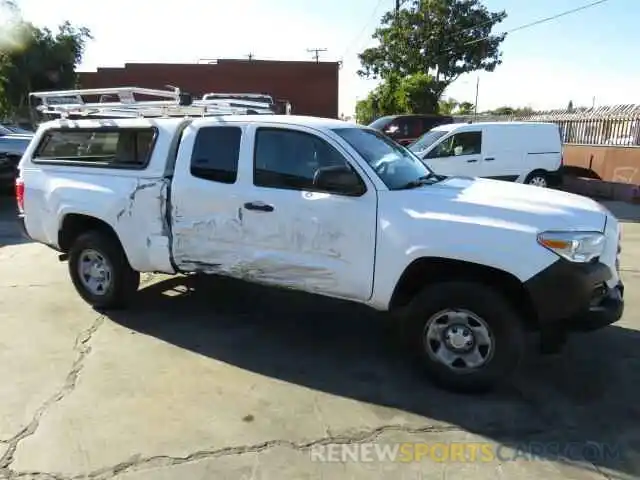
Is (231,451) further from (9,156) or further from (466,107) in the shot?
(466,107)

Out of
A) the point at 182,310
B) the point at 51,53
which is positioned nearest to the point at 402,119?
the point at 182,310

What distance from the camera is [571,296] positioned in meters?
3.40

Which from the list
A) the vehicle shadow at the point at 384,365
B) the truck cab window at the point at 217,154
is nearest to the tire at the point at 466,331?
the vehicle shadow at the point at 384,365

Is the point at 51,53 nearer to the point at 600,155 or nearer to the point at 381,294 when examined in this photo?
the point at 600,155

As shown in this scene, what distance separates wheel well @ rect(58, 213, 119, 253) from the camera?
5207 millimetres

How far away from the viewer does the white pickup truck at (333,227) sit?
3.54m

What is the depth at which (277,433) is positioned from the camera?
332 cm

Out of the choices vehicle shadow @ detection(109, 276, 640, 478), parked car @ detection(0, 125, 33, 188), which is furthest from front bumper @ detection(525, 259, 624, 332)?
parked car @ detection(0, 125, 33, 188)

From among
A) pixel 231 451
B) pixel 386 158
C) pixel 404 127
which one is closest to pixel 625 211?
pixel 404 127

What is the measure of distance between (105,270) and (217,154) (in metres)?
1.66

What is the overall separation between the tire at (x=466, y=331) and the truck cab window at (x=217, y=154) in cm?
183

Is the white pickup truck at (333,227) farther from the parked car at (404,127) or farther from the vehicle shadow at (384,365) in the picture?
the parked car at (404,127)

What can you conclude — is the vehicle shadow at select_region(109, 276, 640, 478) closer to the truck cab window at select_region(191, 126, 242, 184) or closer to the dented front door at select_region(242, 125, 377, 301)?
the dented front door at select_region(242, 125, 377, 301)

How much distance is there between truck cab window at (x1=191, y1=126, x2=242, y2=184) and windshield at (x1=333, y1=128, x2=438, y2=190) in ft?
2.80
